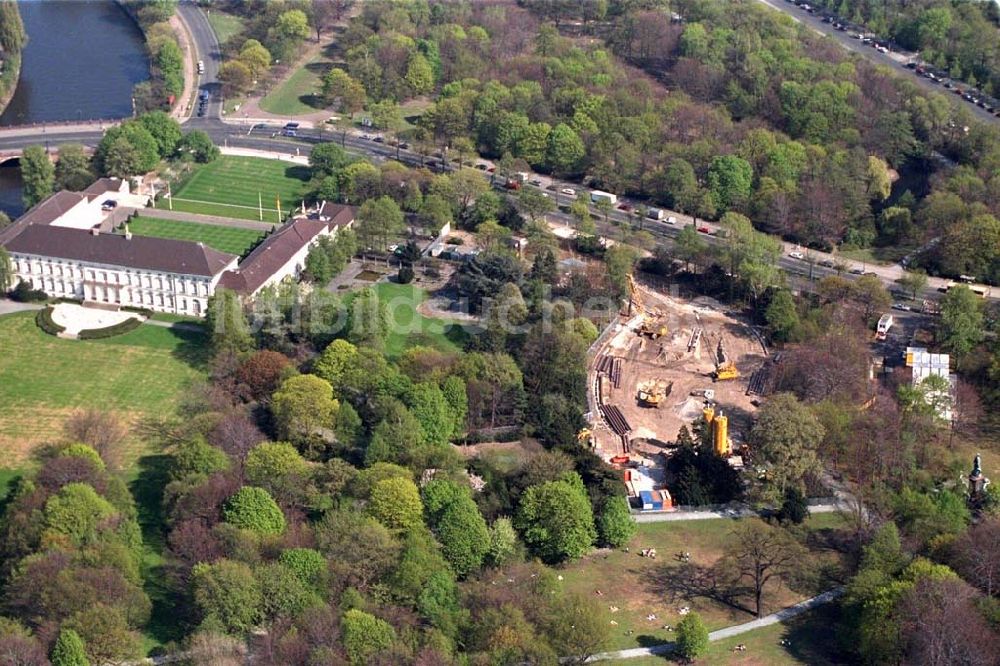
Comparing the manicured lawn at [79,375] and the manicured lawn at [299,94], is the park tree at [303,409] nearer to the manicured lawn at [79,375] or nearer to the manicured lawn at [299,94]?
the manicured lawn at [79,375]

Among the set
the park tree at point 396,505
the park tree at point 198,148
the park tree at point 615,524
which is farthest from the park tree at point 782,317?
the park tree at point 198,148

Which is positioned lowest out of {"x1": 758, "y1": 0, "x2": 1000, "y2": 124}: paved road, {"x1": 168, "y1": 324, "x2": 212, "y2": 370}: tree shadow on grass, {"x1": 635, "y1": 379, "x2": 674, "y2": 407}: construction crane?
{"x1": 168, "y1": 324, "x2": 212, "y2": 370}: tree shadow on grass

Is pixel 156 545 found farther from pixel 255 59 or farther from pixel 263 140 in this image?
pixel 255 59

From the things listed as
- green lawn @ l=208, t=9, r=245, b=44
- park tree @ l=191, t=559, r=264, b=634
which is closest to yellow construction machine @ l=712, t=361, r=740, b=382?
park tree @ l=191, t=559, r=264, b=634

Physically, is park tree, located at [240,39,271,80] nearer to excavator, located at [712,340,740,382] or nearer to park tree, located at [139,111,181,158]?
park tree, located at [139,111,181,158]

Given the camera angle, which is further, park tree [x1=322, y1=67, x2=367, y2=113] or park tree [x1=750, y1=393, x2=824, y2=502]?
park tree [x1=322, y1=67, x2=367, y2=113]

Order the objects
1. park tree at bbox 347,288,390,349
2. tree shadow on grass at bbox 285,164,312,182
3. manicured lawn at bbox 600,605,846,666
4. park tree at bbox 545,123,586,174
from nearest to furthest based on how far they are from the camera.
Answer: manicured lawn at bbox 600,605,846,666 < park tree at bbox 347,288,390,349 < tree shadow on grass at bbox 285,164,312,182 < park tree at bbox 545,123,586,174
